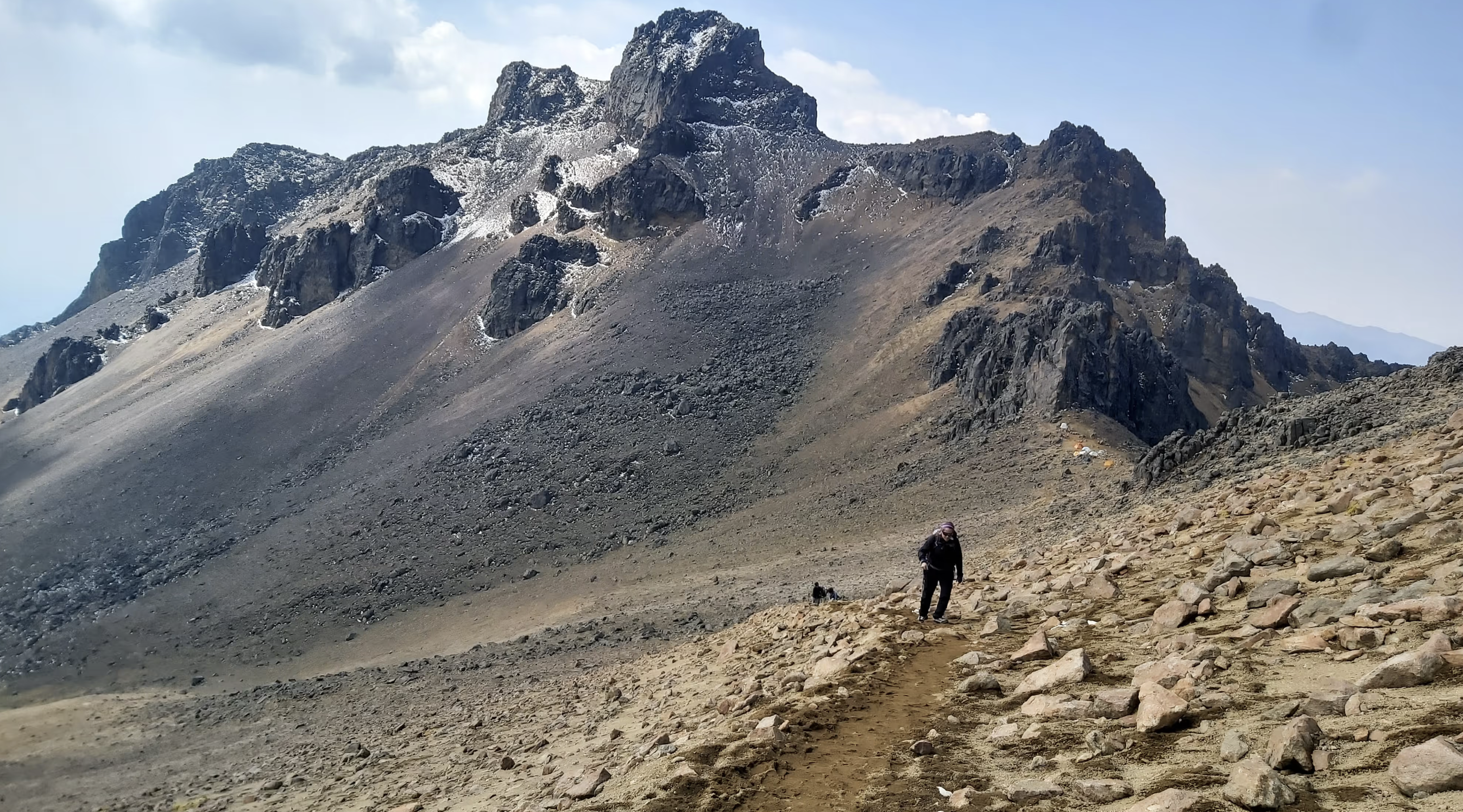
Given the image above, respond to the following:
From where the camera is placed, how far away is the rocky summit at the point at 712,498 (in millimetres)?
7855

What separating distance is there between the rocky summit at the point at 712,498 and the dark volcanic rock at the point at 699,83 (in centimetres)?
86

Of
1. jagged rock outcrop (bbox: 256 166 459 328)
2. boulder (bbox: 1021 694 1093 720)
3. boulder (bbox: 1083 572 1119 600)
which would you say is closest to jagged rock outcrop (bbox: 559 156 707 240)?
jagged rock outcrop (bbox: 256 166 459 328)

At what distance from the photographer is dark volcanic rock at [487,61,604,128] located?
140250 mm

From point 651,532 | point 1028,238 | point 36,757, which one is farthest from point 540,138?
point 36,757

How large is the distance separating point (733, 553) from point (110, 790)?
26.0m

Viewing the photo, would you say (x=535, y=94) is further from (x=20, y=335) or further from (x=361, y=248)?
(x=20, y=335)

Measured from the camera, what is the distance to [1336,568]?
9.16 meters

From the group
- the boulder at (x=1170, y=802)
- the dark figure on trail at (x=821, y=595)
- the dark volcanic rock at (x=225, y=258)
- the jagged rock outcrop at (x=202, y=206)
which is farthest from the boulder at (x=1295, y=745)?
the jagged rock outcrop at (x=202, y=206)

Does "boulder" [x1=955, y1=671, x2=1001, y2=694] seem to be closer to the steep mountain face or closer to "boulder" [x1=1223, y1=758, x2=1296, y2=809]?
"boulder" [x1=1223, y1=758, x2=1296, y2=809]

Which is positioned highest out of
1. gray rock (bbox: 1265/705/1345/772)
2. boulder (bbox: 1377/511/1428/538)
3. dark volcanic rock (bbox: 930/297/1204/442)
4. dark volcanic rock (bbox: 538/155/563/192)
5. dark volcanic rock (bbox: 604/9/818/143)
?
dark volcanic rock (bbox: 604/9/818/143)

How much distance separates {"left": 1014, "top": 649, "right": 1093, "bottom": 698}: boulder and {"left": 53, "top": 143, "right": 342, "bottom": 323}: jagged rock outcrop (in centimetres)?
17906

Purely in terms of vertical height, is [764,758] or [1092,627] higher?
[1092,627]

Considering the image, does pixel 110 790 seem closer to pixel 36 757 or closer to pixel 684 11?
pixel 36 757

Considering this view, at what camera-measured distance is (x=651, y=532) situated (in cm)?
5091
